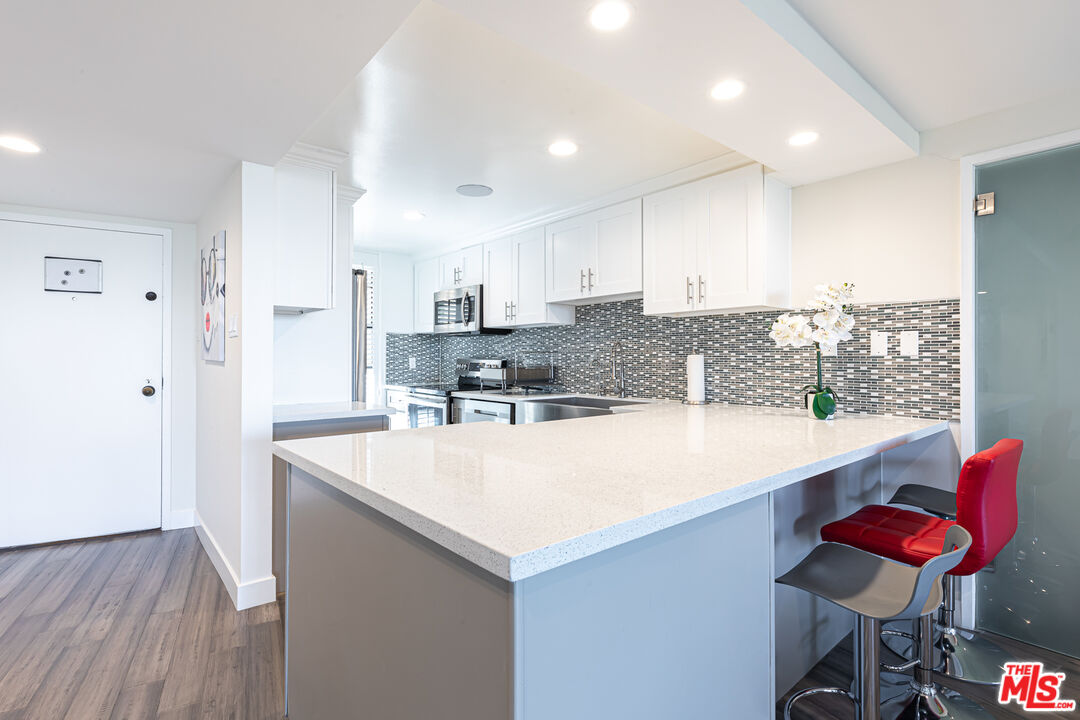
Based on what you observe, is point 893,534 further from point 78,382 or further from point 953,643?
point 78,382

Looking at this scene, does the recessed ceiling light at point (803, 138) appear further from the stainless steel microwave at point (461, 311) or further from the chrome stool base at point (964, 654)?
the stainless steel microwave at point (461, 311)

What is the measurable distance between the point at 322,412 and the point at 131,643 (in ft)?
3.81

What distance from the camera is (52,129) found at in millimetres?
2096

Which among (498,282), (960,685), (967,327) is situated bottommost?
(960,685)

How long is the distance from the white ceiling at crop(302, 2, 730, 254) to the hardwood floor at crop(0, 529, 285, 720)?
87.7 inches

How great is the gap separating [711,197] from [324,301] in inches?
84.4

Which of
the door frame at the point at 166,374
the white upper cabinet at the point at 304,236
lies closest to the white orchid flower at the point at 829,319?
the white upper cabinet at the point at 304,236

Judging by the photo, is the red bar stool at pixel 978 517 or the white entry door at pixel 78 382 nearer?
the red bar stool at pixel 978 517

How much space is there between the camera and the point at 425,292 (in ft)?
17.5

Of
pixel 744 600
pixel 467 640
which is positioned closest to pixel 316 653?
pixel 467 640

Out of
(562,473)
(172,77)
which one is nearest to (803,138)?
(562,473)

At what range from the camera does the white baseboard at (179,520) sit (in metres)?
3.61

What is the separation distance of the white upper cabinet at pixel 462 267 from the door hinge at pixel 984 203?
10.8 ft

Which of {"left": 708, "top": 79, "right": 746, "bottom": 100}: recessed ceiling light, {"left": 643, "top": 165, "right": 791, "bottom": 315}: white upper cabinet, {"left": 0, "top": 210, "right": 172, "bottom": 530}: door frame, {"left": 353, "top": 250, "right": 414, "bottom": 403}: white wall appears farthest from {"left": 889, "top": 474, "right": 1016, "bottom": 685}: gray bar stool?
{"left": 353, "top": 250, "right": 414, "bottom": 403}: white wall
